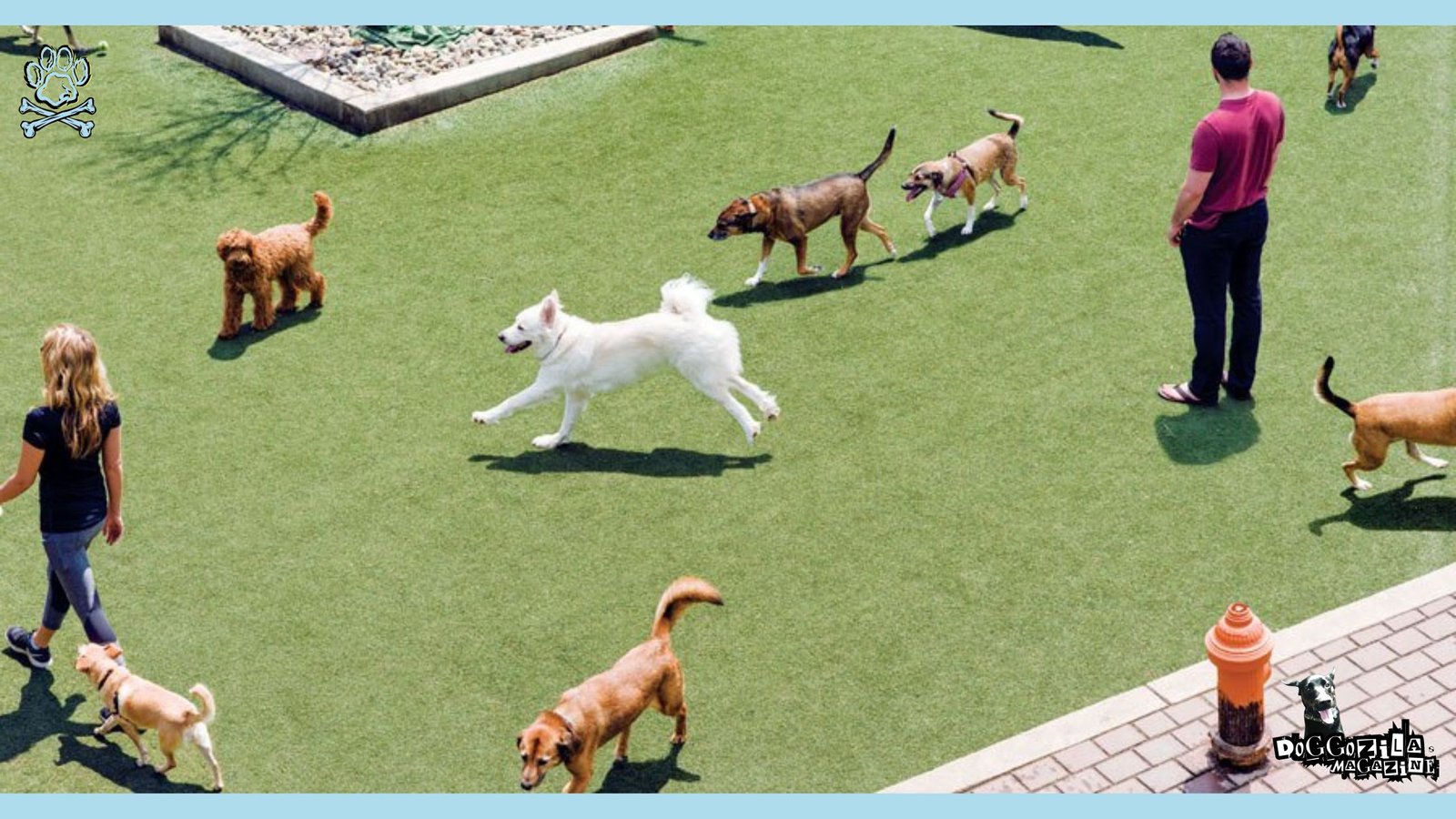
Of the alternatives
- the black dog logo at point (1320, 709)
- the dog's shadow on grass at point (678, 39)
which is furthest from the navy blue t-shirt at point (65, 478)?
the dog's shadow on grass at point (678, 39)

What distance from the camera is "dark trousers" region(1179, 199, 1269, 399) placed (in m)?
11.6

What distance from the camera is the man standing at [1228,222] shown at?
442 inches

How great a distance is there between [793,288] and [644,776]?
541 cm

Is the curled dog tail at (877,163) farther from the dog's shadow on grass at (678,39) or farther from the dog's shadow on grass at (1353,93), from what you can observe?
the dog's shadow on grass at (1353,93)

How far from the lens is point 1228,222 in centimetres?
1158

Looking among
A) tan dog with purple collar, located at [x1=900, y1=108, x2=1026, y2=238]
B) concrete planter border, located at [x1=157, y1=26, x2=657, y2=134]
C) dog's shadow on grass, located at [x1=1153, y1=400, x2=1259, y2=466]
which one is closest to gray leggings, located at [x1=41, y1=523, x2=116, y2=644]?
dog's shadow on grass, located at [x1=1153, y1=400, x2=1259, y2=466]

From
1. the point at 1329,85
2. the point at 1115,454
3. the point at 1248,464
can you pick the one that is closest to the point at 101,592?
the point at 1115,454

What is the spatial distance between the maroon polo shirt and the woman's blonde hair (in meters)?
6.27

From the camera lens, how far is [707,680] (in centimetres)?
970

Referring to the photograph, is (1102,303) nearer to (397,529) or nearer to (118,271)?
(397,529)

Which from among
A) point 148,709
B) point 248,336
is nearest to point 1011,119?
point 248,336

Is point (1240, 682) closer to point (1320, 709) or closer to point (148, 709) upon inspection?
point (1320, 709)

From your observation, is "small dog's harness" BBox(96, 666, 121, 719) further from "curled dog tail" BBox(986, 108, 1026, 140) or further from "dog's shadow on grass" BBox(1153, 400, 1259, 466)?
"curled dog tail" BBox(986, 108, 1026, 140)

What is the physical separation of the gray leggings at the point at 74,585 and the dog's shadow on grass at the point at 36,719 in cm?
32
